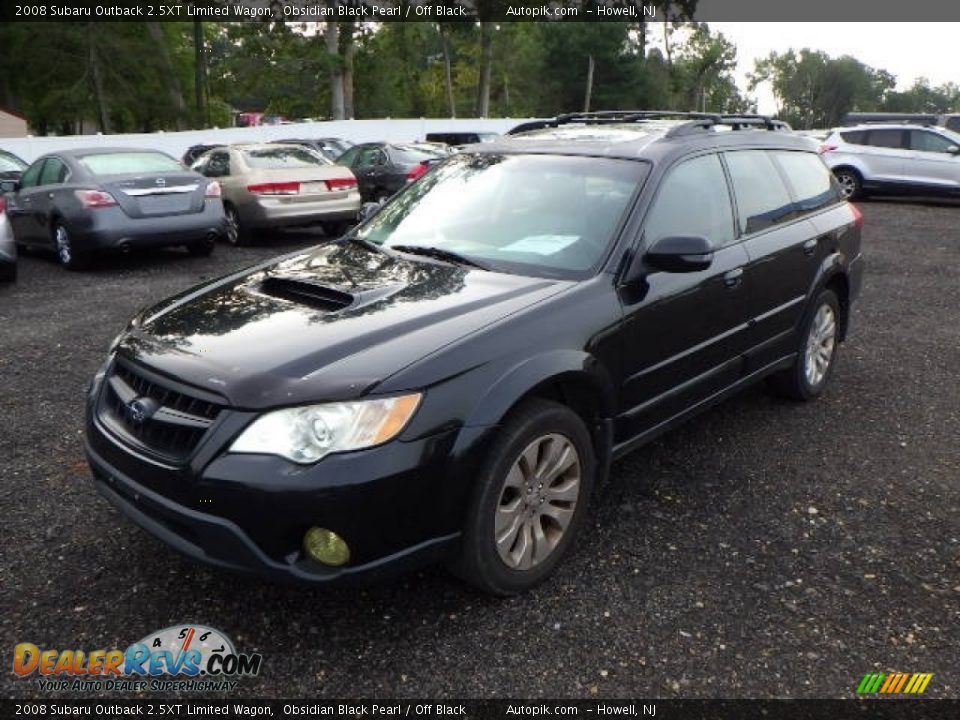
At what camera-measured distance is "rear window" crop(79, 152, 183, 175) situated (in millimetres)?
9352

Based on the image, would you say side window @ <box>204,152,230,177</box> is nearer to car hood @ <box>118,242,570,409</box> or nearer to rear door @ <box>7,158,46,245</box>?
rear door @ <box>7,158,46,245</box>

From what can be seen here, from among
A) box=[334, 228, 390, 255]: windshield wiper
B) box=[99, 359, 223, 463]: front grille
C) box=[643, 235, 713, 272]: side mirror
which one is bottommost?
box=[99, 359, 223, 463]: front grille

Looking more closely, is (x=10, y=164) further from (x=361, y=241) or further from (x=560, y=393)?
(x=560, y=393)

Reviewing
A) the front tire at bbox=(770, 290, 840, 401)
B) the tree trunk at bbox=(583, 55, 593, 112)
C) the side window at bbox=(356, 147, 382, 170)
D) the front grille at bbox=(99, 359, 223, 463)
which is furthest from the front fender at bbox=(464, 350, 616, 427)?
the tree trunk at bbox=(583, 55, 593, 112)

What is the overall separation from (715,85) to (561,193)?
9203cm

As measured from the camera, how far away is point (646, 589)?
3.02 metres

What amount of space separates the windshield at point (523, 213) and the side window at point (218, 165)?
8.25 meters

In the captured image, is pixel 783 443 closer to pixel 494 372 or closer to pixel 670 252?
pixel 670 252

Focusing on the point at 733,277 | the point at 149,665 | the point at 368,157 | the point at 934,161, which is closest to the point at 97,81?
the point at 368,157

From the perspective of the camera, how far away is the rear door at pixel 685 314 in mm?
3342

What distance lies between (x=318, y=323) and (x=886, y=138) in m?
16.6

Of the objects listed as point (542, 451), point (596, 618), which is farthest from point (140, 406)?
point (596, 618)

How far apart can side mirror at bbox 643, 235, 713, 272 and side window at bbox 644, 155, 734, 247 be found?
0.16 m

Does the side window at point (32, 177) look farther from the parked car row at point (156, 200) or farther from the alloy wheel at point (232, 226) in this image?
the alloy wheel at point (232, 226)
